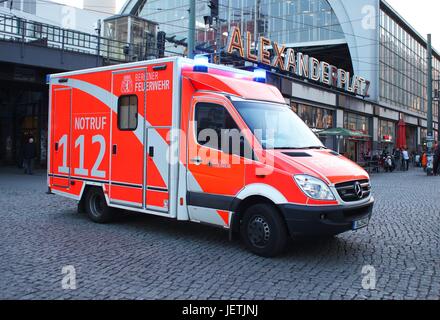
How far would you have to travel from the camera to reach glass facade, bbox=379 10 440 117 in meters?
41.3

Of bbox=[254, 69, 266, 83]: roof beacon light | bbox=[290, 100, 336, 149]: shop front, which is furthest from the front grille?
bbox=[290, 100, 336, 149]: shop front

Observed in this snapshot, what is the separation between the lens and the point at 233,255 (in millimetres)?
6164

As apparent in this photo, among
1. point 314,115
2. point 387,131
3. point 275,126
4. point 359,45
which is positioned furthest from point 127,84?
point 387,131

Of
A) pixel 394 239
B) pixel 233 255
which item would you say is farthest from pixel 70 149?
pixel 394 239

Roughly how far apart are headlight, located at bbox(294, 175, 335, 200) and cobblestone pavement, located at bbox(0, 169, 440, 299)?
88cm

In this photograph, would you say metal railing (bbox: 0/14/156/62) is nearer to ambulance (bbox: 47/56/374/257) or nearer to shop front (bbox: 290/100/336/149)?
shop front (bbox: 290/100/336/149)

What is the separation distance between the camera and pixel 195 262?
578 cm

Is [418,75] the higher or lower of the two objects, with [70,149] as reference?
higher

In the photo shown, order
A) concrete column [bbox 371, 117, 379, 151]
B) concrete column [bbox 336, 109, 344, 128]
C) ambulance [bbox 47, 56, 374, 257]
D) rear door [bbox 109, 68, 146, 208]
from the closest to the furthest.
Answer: ambulance [bbox 47, 56, 374, 257], rear door [bbox 109, 68, 146, 208], concrete column [bbox 336, 109, 344, 128], concrete column [bbox 371, 117, 379, 151]

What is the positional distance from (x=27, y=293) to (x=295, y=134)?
13.9ft

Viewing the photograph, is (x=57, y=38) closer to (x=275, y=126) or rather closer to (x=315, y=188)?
(x=275, y=126)

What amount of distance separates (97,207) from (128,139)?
1.66 m
